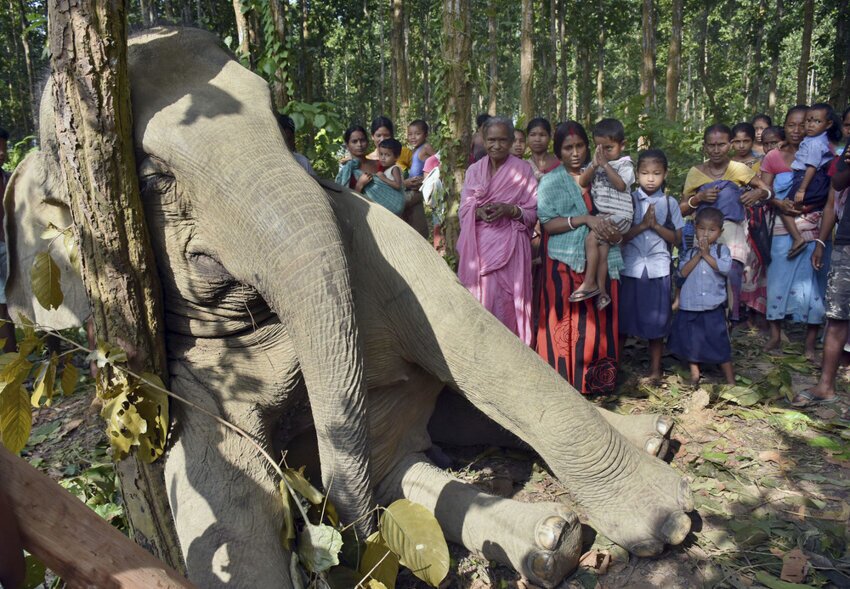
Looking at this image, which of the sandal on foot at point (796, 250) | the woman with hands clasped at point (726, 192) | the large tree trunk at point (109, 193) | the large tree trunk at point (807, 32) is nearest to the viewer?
the large tree trunk at point (109, 193)

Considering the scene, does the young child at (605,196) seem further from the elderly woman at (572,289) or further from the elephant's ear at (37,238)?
the elephant's ear at (37,238)

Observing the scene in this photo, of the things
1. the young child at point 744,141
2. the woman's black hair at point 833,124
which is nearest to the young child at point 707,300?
the woman's black hair at point 833,124

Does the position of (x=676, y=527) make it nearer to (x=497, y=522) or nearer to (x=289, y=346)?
(x=497, y=522)

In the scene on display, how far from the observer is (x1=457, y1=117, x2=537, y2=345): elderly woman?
4297 millimetres

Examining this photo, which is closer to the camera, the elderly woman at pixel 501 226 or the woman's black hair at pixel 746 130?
the elderly woman at pixel 501 226

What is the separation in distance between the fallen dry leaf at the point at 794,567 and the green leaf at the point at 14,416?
2.70m

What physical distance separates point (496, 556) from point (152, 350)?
156 centimetres

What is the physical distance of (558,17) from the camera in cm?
2220

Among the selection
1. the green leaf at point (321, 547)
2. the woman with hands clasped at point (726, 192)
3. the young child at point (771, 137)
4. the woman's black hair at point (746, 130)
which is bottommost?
the green leaf at point (321, 547)

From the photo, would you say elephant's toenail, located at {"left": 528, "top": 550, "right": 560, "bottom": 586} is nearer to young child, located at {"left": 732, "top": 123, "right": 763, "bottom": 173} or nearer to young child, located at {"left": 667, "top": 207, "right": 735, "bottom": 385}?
young child, located at {"left": 667, "top": 207, "right": 735, "bottom": 385}

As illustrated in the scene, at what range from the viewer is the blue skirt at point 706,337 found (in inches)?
170

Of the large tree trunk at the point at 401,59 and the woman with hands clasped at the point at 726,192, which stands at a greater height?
the large tree trunk at the point at 401,59

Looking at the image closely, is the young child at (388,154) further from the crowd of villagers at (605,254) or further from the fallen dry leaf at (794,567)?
the fallen dry leaf at (794,567)

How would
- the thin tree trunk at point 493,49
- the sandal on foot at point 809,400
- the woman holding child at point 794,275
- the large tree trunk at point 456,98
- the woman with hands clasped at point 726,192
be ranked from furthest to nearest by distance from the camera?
1. the thin tree trunk at point 493,49
2. the large tree trunk at point 456,98
3. the woman holding child at point 794,275
4. the woman with hands clasped at point 726,192
5. the sandal on foot at point 809,400
